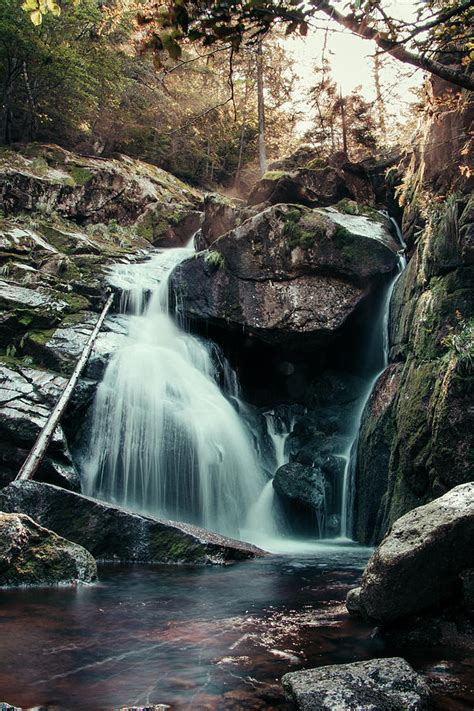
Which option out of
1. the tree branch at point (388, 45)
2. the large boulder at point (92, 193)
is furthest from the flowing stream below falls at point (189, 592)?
the large boulder at point (92, 193)

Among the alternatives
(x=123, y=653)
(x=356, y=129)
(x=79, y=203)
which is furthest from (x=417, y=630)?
(x=79, y=203)

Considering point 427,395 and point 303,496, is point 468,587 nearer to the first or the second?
point 427,395

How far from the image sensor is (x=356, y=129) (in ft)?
59.0

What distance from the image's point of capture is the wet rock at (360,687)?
280 cm

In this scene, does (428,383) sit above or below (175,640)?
above

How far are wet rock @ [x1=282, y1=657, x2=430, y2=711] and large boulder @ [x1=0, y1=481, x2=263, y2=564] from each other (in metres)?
4.70

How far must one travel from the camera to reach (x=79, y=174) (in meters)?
20.9

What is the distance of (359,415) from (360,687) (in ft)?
33.0

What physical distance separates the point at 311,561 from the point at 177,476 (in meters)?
3.66

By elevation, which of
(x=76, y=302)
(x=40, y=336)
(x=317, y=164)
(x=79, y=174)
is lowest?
(x=40, y=336)

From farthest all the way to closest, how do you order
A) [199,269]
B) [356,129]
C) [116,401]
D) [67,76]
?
[67,76] → [356,129] → [199,269] → [116,401]

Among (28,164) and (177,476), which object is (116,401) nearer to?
(177,476)

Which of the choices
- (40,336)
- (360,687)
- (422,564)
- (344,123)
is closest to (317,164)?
(344,123)

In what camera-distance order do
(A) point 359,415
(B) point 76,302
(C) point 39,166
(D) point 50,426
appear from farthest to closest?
(C) point 39,166 → (B) point 76,302 → (A) point 359,415 → (D) point 50,426
